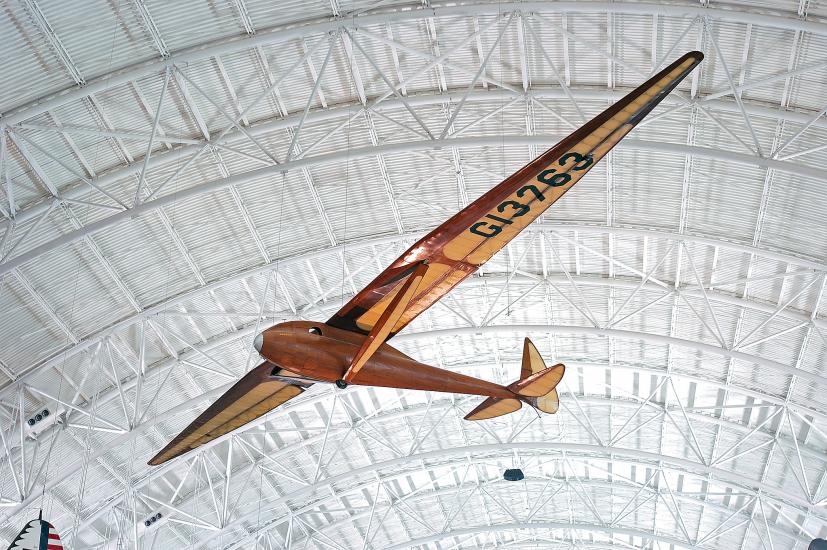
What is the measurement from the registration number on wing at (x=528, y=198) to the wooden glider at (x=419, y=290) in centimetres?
2

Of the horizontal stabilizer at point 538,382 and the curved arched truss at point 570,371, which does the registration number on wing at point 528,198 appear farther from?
the curved arched truss at point 570,371

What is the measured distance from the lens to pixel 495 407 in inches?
621

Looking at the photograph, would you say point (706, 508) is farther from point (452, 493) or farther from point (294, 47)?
point (294, 47)

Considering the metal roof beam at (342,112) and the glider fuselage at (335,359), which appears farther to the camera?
the metal roof beam at (342,112)

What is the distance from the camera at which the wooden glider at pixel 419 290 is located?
33.9ft

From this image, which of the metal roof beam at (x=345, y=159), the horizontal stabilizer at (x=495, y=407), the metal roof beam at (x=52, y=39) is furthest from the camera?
the metal roof beam at (x=345, y=159)

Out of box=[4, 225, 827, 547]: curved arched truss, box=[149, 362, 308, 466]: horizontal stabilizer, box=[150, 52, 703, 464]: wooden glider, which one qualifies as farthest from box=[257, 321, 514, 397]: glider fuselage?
box=[4, 225, 827, 547]: curved arched truss

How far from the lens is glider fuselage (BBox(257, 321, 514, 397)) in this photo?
37.3 ft

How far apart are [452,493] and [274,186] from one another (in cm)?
2233

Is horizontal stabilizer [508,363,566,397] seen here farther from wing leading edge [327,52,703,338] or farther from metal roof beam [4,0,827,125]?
metal roof beam [4,0,827,125]

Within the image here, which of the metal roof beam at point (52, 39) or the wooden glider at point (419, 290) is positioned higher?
the metal roof beam at point (52, 39)

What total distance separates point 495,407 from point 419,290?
174 inches

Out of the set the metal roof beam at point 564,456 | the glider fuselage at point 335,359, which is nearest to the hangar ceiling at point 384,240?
the metal roof beam at point 564,456

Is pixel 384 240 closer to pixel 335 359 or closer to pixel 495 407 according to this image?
pixel 495 407
